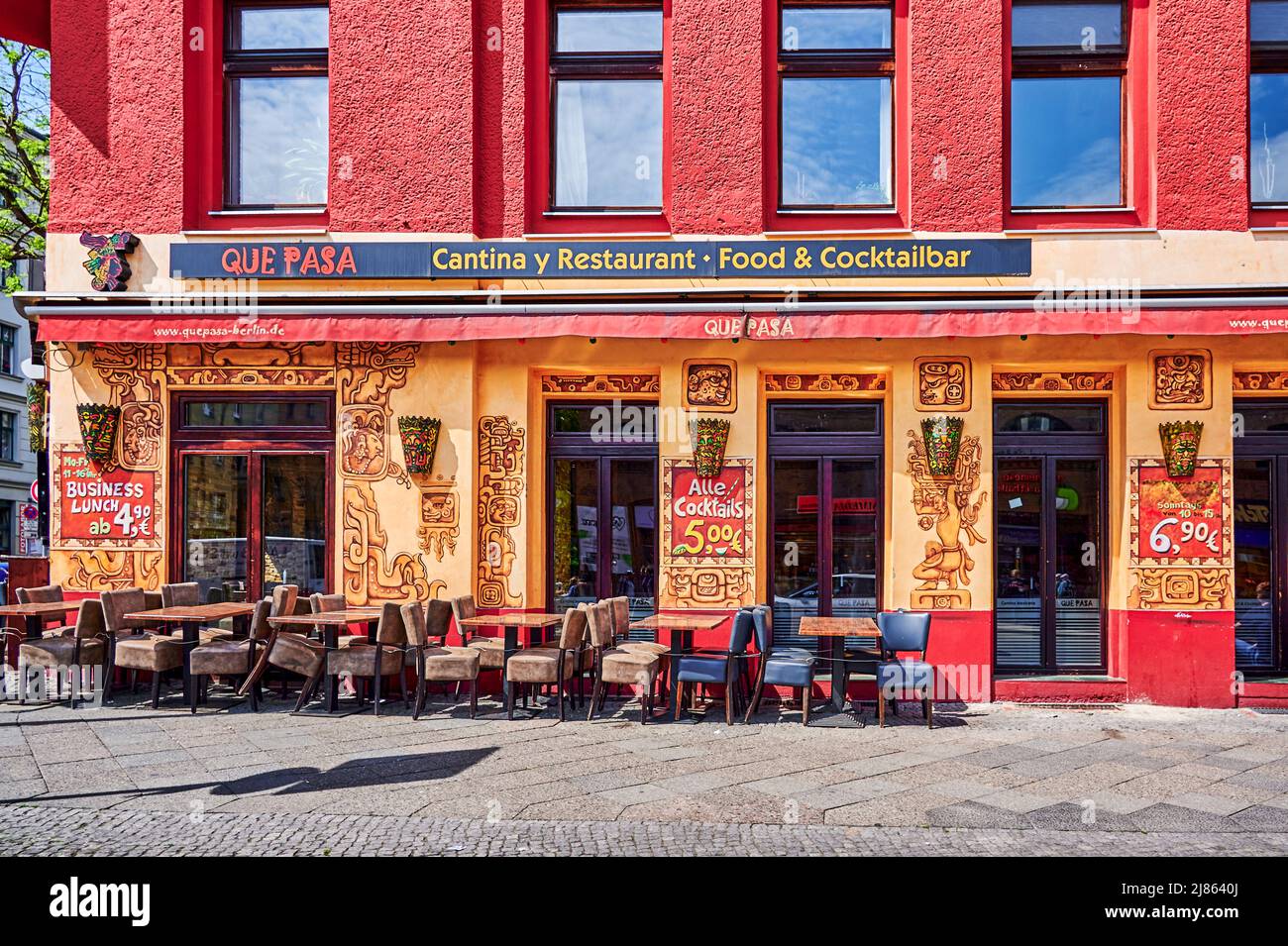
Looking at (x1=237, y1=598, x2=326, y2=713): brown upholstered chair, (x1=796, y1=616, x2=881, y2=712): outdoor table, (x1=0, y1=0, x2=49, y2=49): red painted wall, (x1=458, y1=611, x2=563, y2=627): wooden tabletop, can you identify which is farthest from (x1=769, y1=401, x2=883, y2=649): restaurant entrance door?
(x1=0, y1=0, x2=49, y2=49): red painted wall

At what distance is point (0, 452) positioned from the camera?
34875 millimetres

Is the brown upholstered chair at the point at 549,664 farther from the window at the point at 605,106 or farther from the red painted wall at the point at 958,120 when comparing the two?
the red painted wall at the point at 958,120

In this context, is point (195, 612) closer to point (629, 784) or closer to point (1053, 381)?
point (629, 784)

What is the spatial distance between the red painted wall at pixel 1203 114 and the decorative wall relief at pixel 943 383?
2547 mm

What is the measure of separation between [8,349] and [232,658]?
115 ft

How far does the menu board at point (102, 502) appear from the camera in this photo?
10.0 m

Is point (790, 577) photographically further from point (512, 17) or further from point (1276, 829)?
point (512, 17)

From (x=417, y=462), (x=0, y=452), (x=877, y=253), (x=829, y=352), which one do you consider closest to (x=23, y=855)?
(x=417, y=462)

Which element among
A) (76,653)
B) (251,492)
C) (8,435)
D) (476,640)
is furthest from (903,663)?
(8,435)

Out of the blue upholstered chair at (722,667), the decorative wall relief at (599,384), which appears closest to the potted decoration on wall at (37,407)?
the decorative wall relief at (599,384)

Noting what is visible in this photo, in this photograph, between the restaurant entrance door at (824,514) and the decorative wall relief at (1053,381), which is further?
the restaurant entrance door at (824,514)

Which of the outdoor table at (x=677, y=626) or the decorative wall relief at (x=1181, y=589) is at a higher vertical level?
the decorative wall relief at (x=1181, y=589)

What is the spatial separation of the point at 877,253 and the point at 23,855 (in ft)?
28.1

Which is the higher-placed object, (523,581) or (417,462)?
(417,462)
